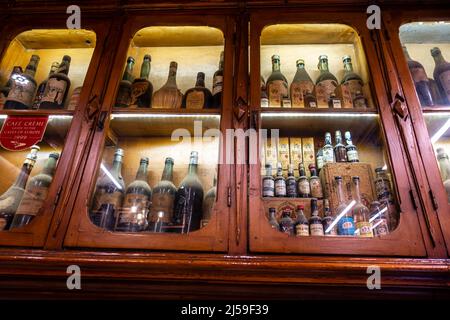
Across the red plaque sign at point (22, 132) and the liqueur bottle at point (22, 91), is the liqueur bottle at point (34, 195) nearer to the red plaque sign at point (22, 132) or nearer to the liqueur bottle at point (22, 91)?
the red plaque sign at point (22, 132)

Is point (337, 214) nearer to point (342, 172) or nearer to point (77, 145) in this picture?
point (342, 172)

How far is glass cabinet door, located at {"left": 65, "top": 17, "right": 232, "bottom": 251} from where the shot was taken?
1055 mm

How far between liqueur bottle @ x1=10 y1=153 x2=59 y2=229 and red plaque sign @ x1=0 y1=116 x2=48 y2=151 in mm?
95

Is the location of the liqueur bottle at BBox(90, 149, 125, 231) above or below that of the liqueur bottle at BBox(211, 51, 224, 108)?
below

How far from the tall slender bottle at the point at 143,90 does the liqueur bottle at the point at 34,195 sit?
1.26 ft

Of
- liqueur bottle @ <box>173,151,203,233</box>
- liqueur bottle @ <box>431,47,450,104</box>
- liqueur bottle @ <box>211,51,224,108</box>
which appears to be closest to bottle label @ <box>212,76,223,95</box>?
liqueur bottle @ <box>211,51,224,108</box>

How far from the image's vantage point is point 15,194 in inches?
52.0

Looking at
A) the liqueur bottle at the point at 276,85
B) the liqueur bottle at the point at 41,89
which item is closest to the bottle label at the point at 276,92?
the liqueur bottle at the point at 276,85

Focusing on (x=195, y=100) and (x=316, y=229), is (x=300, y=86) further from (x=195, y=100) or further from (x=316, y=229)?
(x=316, y=229)

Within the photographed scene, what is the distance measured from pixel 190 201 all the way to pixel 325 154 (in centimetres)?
57

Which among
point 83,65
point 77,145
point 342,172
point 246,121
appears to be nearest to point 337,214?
point 342,172

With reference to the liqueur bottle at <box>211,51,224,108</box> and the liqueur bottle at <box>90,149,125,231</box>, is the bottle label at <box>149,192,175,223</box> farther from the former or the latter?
the liqueur bottle at <box>211,51,224,108</box>

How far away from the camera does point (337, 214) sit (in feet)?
3.92

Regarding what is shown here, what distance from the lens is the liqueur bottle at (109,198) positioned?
3.73 ft
